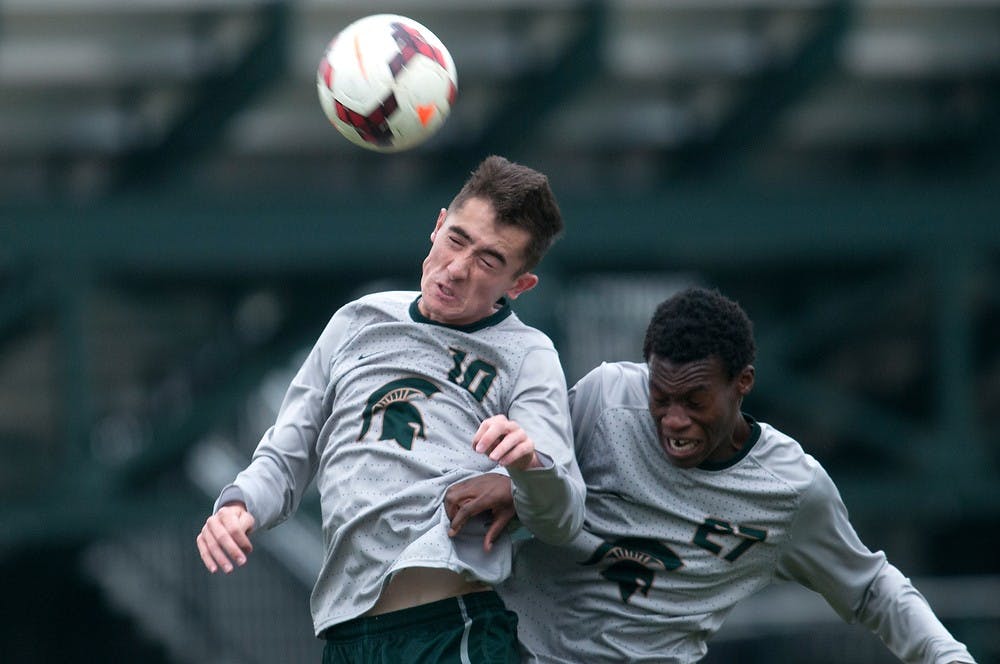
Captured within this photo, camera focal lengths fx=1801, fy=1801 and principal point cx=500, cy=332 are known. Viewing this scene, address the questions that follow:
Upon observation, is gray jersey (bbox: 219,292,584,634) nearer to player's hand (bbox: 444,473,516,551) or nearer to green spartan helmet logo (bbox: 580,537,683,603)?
player's hand (bbox: 444,473,516,551)

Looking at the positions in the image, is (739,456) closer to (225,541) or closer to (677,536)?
(677,536)

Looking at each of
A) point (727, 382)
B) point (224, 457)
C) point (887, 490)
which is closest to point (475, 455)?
point (727, 382)

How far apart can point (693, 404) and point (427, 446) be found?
0.69 meters

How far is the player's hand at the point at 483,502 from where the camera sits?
4.33 meters

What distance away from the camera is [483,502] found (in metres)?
4.35

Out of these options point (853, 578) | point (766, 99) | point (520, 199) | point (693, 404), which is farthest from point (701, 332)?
point (766, 99)

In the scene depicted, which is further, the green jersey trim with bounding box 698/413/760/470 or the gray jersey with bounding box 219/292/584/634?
the green jersey trim with bounding box 698/413/760/470

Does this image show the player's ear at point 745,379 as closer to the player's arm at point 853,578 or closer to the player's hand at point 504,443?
the player's arm at point 853,578

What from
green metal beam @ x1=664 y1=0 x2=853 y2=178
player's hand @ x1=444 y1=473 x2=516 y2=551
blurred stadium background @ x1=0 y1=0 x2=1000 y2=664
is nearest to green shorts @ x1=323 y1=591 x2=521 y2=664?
player's hand @ x1=444 y1=473 x2=516 y2=551

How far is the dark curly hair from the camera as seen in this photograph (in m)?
4.58

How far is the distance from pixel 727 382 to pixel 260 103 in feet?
21.8

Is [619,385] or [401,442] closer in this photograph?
[401,442]

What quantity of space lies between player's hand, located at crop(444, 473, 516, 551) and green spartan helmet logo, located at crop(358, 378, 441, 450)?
0.70ft

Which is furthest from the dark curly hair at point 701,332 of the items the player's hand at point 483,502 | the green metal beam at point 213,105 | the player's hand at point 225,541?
the green metal beam at point 213,105
